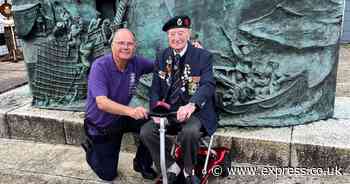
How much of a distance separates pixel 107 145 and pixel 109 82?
66cm

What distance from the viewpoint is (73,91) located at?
4941 mm

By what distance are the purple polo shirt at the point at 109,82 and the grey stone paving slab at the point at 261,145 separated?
1.14 m

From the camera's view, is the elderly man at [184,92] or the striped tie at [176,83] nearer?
the elderly man at [184,92]

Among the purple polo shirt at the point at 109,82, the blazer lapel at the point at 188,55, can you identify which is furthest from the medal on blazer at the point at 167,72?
the purple polo shirt at the point at 109,82

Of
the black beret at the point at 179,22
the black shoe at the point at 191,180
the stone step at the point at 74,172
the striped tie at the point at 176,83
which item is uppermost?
the black beret at the point at 179,22

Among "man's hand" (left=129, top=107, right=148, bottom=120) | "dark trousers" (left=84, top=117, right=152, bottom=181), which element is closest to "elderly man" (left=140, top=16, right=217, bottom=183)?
"man's hand" (left=129, top=107, right=148, bottom=120)

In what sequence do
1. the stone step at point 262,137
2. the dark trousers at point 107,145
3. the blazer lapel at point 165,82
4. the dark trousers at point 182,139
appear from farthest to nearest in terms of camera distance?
1. the stone step at point 262,137
2. the dark trousers at point 107,145
3. the blazer lapel at point 165,82
4. the dark trousers at point 182,139

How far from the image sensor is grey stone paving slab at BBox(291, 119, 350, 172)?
3808 mm

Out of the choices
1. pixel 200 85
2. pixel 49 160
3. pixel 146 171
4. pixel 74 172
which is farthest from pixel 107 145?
pixel 200 85

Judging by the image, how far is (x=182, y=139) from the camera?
10.6 ft

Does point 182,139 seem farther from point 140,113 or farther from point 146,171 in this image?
point 146,171

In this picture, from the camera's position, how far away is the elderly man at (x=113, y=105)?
340 centimetres

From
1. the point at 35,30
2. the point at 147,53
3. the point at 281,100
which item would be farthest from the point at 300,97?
the point at 35,30

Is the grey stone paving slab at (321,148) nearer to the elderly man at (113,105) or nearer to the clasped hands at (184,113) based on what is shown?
the clasped hands at (184,113)
